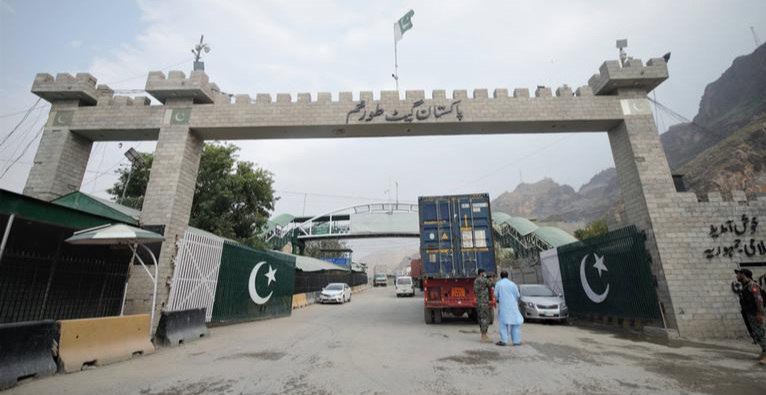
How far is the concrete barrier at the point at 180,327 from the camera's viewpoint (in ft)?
25.6

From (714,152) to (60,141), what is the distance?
58782 millimetres

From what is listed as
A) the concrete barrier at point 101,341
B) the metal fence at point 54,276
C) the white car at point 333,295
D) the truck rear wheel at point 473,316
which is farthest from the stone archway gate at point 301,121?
the white car at point 333,295

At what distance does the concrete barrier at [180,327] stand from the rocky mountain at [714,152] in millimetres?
15660

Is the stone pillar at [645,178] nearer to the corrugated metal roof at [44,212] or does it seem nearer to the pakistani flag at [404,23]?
the pakistani flag at [404,23]

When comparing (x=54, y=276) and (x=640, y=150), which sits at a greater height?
(x=640, y=150)

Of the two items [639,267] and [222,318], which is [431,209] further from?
[222,318]

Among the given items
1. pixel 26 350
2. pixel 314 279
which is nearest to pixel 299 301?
pixel 314 279

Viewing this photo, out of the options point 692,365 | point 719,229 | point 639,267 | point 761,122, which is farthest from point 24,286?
point 761,122

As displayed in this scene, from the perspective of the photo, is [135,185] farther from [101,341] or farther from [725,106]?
[725,106]

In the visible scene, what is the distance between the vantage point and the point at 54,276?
7.88 meters

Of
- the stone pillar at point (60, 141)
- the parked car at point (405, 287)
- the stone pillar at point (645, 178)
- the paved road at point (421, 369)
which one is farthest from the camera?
the parked car at point (405, 287)

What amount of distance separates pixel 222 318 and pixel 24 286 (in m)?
5.45

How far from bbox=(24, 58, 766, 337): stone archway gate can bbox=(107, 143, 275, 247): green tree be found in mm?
8899

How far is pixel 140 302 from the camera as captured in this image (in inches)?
377
